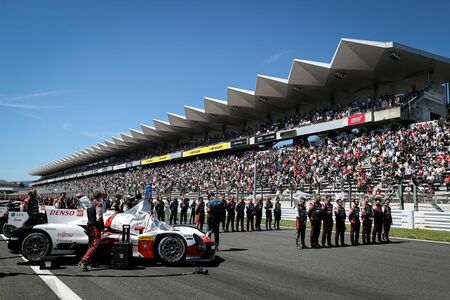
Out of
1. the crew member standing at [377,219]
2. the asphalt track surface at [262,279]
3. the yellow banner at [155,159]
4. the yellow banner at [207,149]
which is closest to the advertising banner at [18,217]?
the asphalt track surface at [262,279]

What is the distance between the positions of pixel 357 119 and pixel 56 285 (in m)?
28.8

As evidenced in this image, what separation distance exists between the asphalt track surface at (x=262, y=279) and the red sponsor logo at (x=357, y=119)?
21.8 m

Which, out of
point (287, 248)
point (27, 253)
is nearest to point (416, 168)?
point (287, 248)

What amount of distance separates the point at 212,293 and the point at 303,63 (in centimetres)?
3091

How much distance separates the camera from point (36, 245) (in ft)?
27.1

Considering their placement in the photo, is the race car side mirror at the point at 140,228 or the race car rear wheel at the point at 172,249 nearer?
the race car rear wheel at the point at 172,249

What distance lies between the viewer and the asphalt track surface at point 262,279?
5555 mm

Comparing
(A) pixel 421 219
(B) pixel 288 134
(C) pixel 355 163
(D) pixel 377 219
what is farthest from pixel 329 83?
(D) pixel 377 219

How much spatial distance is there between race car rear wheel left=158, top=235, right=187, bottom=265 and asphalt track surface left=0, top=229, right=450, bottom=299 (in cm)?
23

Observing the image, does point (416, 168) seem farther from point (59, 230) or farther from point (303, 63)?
point (59, 230)

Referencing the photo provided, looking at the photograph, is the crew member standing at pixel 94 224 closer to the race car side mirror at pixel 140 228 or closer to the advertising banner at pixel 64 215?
the race car side mirror at pixel 140 228

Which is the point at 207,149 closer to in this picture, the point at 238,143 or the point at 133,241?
the point at 238,143

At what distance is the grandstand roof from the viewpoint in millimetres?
28750

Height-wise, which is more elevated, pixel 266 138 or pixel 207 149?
pixel 266 138
